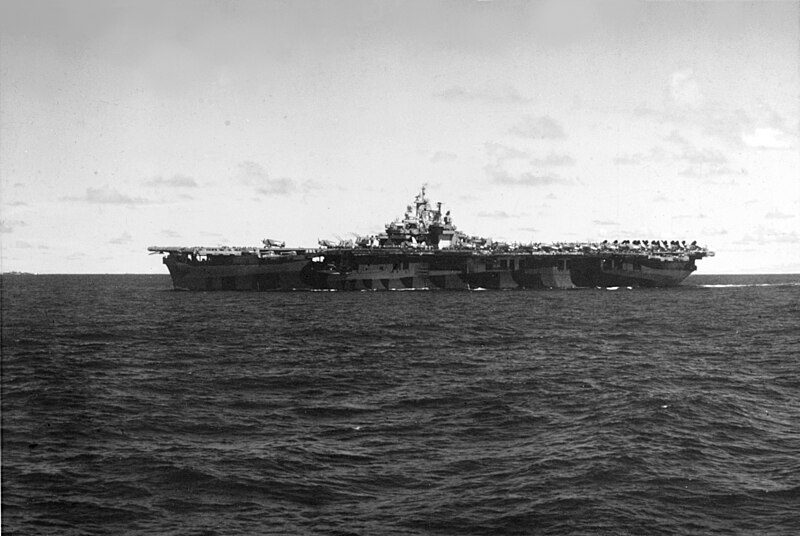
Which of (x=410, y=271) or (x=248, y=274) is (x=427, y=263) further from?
(x=248, y=274)

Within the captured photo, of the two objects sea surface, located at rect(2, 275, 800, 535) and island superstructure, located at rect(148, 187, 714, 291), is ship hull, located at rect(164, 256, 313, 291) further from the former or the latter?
sea surface, located at rect(2, 275, 800, 535)

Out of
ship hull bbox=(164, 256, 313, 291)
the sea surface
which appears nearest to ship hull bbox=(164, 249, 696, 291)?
ship hull bbox=(164, 256, 313, 291)

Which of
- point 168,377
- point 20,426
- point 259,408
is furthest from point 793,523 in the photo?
point 168,377

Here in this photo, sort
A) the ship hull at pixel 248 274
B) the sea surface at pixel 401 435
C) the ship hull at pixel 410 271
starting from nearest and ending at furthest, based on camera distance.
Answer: the sea surface at pixel 401 435, the ship hull at pixel 248 274, the ship hull at pixel 410 271

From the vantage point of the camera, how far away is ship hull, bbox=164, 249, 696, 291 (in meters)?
61.2

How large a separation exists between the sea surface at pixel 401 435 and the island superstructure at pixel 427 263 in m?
28.4

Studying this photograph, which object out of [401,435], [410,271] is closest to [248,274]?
[410,271]

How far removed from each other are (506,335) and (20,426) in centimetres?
2116

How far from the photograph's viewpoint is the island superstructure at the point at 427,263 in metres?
61.0

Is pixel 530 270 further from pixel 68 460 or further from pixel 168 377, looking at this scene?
pixel 68 460

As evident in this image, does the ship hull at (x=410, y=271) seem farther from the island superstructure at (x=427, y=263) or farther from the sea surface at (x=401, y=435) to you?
the sea surface at (x=401, y=435)

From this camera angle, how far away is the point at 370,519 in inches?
428

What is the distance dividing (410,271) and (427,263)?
1671 mm

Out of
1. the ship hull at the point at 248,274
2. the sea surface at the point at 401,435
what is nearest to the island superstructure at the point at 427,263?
the ship hull at the point at 248,274
